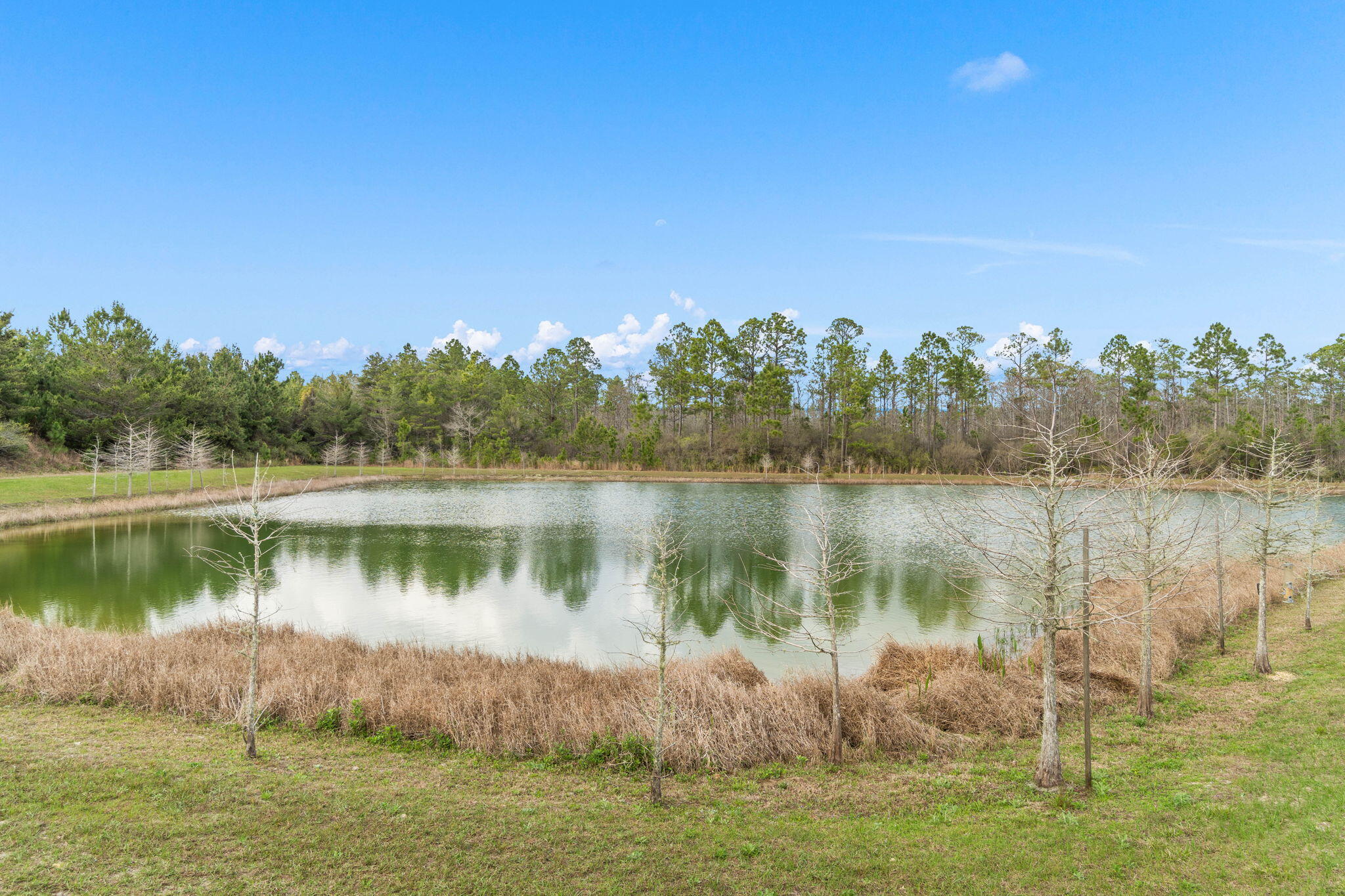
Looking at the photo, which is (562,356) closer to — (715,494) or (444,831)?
(715,494)

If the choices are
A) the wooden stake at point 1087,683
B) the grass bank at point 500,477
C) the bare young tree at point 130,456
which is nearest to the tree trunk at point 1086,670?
the wooden stake at point 1087,683

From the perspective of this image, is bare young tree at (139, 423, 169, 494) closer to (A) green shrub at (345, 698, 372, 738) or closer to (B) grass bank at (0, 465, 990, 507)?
(B) grass bank at (0, 465, 990, 507)

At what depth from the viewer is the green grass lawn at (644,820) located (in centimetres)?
564

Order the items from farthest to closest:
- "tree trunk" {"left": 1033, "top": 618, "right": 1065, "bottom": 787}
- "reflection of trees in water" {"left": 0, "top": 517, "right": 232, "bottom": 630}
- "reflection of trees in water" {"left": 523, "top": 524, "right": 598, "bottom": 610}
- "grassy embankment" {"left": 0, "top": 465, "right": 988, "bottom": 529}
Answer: "grassy embankment" {"left": 0, "top": 465, "right": 988, "bottom": 529}, "reflection of trees in water" {"left": 523, "top": 524, "right": 598, "bottom": 610}, "reflection of trees in water" {"left": 0, "top": 517, "right": 232, "bottom": 630}, "tree trunk" {"left": 1033, "top": 618, "right": 1065, "bottom": 787}

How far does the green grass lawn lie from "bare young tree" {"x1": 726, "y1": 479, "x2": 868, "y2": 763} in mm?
1796

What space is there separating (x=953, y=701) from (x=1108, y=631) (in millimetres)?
6414

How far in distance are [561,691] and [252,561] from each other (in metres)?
20.3

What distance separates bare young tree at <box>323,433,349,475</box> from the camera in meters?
61.6

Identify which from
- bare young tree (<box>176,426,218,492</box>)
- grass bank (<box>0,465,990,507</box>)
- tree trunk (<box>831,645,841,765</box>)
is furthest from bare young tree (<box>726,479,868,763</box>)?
bare young tree (<box>176,426,218,492</box>)

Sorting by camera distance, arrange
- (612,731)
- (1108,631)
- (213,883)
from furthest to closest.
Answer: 1. (1108,631)
2. (612,731)
3. (213,883)

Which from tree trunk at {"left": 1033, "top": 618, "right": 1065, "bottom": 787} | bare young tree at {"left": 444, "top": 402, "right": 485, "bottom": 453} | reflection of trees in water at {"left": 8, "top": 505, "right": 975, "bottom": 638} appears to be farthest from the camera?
bare young tree at {"left": 444, "top": 402, "right": 485, "bottom": 453}

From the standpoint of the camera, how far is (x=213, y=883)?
212 inches

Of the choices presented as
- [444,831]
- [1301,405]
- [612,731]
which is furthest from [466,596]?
[1301,405]

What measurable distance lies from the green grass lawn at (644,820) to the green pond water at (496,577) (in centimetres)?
280
